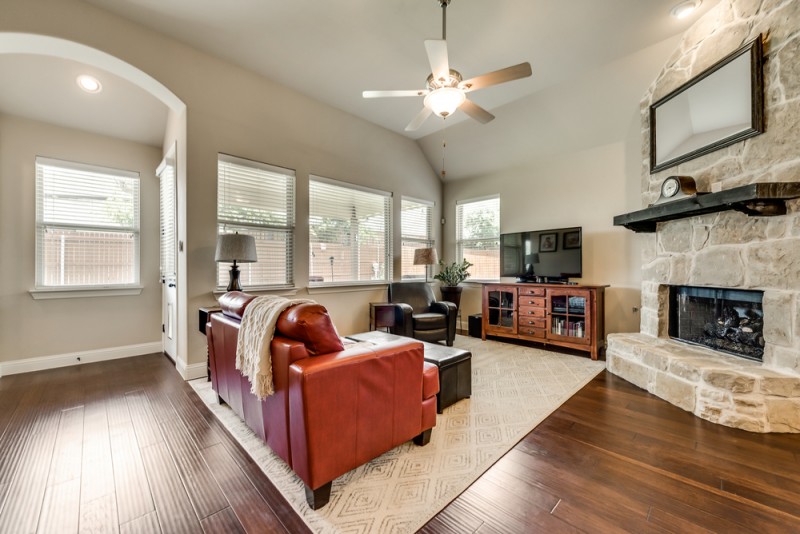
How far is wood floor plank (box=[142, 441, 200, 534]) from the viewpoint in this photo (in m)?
1.43

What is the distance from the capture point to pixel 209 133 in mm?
3365

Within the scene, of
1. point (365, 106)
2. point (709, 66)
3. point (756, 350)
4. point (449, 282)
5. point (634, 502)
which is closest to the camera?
point (634, 502)

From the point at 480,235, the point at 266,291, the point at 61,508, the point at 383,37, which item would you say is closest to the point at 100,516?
the point at 61,508

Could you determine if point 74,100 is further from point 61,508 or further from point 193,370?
point 61,508

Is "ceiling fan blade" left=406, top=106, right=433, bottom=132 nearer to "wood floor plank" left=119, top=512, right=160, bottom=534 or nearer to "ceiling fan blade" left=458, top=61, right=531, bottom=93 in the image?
"ceiling fan blade" left=458, top=61, right=531, bottom=93

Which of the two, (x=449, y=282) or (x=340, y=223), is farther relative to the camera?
(x=449, y=282)

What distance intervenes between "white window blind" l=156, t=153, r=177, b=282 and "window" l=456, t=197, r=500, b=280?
4.29 metres

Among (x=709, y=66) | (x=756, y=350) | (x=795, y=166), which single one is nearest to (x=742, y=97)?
(x=709, y=66)

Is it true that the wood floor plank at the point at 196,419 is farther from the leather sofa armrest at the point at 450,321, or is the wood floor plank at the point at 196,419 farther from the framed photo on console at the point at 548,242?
the framed photo on console at the point at 548,242

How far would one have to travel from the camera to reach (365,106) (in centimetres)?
438

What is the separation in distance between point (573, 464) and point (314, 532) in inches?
56.8

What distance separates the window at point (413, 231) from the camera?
5488 millimetres

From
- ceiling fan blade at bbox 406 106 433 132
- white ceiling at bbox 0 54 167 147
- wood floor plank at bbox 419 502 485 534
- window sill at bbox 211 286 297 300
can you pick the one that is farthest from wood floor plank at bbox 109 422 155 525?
white ceiling at bbox 0 54 167 147

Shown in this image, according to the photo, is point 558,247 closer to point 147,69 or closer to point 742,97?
point 742,97
